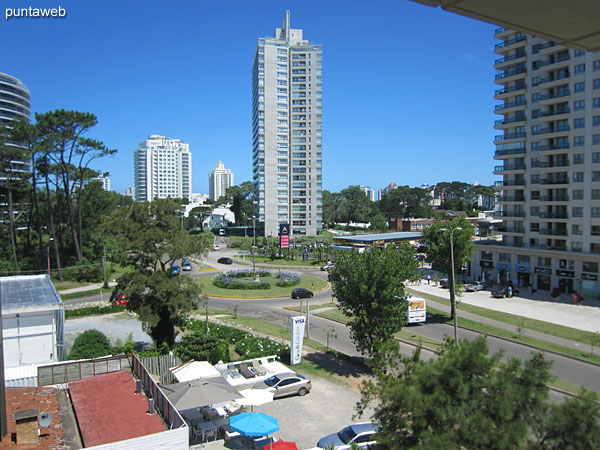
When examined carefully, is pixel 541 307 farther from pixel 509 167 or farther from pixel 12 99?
pixel 12 99

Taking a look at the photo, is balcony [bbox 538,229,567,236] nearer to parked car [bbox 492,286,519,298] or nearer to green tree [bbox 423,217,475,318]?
parked car [bbox 492,286,519,298]

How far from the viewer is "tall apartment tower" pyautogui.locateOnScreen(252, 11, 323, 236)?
104 metres

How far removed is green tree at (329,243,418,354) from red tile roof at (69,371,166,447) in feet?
36.0

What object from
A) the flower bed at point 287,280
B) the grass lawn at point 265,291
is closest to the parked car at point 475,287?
the grass lawn at point 265,291

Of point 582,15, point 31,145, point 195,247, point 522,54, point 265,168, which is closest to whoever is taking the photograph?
point 582,15

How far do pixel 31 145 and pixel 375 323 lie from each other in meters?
45.3

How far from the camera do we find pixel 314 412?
18594 mm

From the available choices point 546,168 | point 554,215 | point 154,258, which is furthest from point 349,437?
point 546,168

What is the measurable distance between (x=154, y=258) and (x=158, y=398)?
973 cm

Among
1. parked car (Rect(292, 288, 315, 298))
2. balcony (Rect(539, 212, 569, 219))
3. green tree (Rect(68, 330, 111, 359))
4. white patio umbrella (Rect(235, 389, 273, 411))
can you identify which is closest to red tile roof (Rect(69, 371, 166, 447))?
green tree (Rect(68, 330, 111, 359))

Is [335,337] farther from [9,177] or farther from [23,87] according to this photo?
[23,87]

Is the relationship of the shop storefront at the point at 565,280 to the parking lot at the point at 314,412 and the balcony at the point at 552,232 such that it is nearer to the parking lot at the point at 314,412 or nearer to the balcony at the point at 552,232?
the balcony at the point at 552,232

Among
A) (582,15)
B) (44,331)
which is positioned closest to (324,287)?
(44,331)

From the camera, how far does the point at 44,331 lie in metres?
23.1
